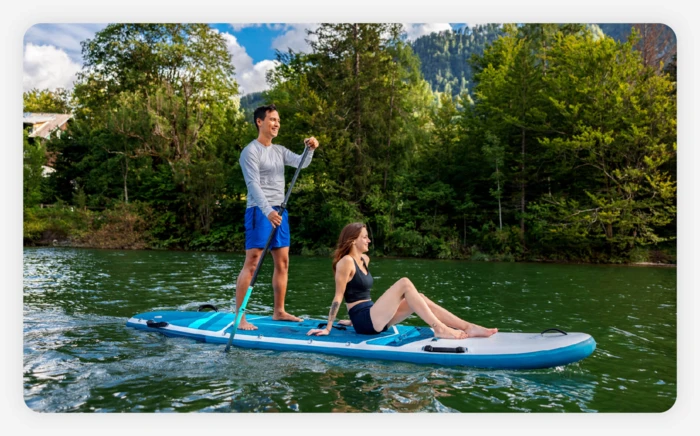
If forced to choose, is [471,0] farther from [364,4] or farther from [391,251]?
[391,251]

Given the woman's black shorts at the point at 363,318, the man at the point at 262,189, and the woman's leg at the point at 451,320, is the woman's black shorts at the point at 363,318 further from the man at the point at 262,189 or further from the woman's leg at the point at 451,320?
the man at the point at 262,189

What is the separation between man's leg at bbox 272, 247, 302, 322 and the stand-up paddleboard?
12 centimetres

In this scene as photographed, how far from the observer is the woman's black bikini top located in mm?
4973

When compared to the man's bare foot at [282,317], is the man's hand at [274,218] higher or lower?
higher

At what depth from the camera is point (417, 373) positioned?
4379mm

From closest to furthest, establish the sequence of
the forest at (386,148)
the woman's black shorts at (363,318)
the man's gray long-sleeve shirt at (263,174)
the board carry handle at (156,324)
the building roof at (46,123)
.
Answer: the woman's black shorts at (363,318)
the man's gray long-sleeve shirt at (263,174)
the board carry handle at (156,324)
the forest at (386,148)
the building roof at (46,123)

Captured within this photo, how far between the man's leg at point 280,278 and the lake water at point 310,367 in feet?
2.50

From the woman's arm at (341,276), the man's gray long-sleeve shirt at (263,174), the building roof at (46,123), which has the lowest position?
the woman's arm at (341,276)

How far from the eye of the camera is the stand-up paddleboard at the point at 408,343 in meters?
4.41

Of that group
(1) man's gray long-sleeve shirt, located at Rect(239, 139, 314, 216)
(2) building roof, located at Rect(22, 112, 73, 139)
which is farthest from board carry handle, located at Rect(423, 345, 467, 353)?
(2) building roof, located at Rect(22, 112, 73, 139)

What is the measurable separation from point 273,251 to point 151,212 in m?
18.2

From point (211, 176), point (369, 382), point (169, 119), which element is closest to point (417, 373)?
point (369, 382)

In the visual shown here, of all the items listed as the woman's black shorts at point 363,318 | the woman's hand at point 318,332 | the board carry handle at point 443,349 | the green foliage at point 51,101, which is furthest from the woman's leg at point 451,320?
the green foliage at point 51,101

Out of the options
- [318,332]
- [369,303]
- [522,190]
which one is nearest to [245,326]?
[318,332]
